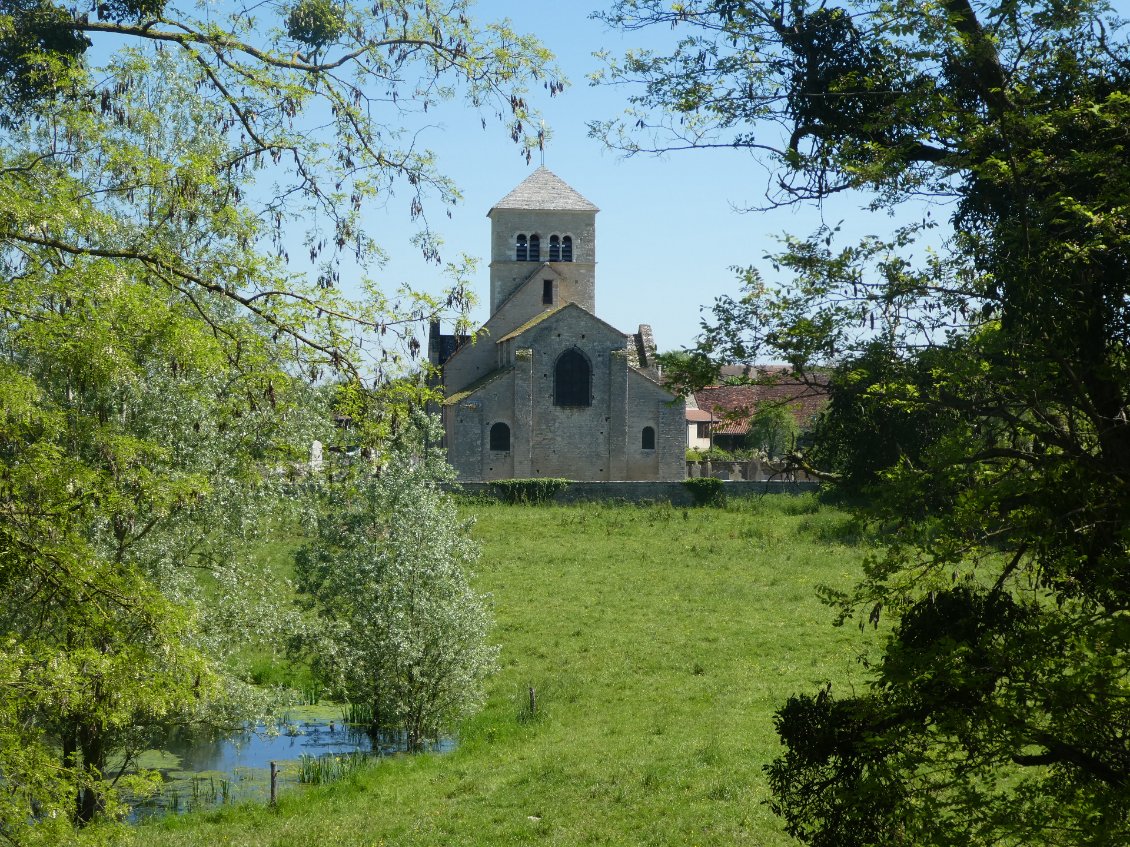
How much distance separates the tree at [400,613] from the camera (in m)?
15.6

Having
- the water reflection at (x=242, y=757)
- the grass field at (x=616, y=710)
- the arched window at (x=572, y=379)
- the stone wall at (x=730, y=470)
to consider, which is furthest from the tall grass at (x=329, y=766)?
the arched window at (x=572, y=379)

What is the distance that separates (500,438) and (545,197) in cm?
1212


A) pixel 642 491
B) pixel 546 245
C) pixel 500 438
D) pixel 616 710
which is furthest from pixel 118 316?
pixel 546 245

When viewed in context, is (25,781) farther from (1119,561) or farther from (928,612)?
(1119,561)

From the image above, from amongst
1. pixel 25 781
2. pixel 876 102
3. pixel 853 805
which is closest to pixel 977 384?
pixel 876 102

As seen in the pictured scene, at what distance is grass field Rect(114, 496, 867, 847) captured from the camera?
464 inches

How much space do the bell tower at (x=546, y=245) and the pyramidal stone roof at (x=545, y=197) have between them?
0.15ft

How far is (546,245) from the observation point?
50.8m

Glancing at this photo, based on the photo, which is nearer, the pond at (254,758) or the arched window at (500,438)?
the pond at (254,758)

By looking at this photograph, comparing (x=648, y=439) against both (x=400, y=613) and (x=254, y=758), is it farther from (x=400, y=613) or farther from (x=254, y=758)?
(x=400, y=613)

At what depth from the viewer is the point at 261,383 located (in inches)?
288

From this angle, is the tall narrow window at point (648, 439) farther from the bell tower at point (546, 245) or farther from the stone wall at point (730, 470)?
the bell tower at point (546, 245)

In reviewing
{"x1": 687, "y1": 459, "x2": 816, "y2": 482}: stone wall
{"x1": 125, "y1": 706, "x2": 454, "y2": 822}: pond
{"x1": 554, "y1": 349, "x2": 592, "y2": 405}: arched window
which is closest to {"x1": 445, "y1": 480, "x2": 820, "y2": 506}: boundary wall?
{"x1": 687, "y1": 459, "x2": 816, "y2": 482}: stone wall

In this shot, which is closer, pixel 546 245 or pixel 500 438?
pixel 500 438
